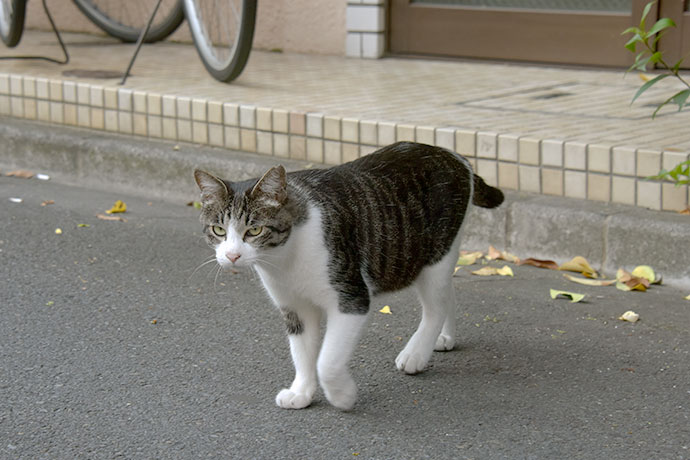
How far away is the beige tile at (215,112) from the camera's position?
5523mm

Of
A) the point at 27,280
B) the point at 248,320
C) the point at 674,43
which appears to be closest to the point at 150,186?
the point at 27,280

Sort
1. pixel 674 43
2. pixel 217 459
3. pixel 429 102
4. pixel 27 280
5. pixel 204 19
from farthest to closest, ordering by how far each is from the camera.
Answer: pixel 204 19 → pixel 674 43 → pixel 429 102 → pixel 27 280 → pixel 217 459

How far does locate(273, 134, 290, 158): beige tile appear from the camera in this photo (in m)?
5.26

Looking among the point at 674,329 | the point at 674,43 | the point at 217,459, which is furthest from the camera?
the point at 674,43

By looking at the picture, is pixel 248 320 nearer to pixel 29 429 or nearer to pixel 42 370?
pixel 42 370

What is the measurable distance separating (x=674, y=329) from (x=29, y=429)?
2.18 meters

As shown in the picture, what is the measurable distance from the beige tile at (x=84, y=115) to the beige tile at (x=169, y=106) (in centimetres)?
61

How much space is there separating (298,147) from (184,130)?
2.72ft

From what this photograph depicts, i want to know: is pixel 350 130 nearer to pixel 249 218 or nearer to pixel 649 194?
pixel 649 194

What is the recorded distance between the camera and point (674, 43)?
6.12 meters

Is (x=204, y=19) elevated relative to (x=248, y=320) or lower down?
elevated

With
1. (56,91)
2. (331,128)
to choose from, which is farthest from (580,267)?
(56,91)

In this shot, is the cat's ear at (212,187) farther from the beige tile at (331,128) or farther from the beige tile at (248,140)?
the beige tile at (248,140)

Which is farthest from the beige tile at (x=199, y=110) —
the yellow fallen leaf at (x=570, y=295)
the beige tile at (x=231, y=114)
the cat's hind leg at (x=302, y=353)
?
the cat's hind leg at (x=302, y=353)
